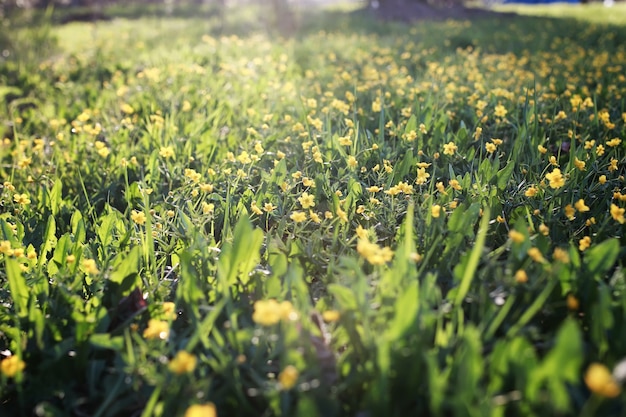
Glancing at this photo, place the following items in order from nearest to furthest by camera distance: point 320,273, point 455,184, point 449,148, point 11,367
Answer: point 11,367 → point 320,273 → point 455,184 → point 449,148

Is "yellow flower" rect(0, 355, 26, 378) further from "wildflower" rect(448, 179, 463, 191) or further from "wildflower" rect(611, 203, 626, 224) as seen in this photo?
"wildflower" rect(611, 203, 626, 224)

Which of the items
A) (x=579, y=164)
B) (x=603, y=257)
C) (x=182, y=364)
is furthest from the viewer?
(x=579, y=164)

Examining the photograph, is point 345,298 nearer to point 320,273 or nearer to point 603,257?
point 320,273

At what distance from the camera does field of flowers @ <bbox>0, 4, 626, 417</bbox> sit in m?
1.20

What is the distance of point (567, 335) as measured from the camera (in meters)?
1.02

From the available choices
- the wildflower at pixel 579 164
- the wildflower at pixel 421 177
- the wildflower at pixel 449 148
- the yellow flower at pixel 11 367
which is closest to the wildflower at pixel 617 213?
the wildflower at pixel 579 164

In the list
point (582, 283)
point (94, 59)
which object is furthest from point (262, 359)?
point (94, 59)

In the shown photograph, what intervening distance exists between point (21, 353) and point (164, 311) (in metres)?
0.39

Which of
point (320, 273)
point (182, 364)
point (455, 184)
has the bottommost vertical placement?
point (320, 273)

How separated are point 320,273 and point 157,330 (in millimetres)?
660

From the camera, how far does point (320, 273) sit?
180cm

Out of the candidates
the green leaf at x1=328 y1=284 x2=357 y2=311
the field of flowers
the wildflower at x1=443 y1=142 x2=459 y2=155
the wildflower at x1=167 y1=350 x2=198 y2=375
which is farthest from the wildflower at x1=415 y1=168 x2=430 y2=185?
the wildflower at x1=167 y1=350 x2=198 y2=375

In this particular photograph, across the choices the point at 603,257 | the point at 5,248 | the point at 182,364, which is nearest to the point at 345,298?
the point at 182,364

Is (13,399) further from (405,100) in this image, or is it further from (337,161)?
(405,100)
